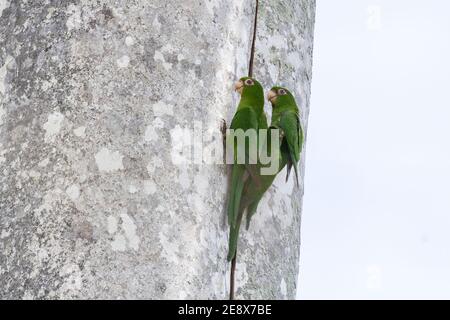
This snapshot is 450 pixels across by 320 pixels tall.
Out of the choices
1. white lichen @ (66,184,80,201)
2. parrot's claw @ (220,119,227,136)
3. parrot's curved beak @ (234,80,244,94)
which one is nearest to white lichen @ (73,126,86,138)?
white lichen @ (66,184,80,201)

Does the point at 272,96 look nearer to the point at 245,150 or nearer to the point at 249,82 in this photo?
the point at 249,82

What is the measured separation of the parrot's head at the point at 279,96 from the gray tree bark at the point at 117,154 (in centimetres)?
27

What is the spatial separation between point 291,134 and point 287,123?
0.15 ft

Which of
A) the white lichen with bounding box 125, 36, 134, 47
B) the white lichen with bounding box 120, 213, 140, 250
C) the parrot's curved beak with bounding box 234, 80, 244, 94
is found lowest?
the white lichen with bounding box 120, 213, 140, 250

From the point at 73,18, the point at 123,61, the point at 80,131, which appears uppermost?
the point at 73,18

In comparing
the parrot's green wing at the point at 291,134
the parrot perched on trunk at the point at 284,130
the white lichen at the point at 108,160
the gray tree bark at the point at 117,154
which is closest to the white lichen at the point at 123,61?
the gray tree bark at the point at 117,154

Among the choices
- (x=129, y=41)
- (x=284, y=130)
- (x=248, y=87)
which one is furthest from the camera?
(x=284, y=130)

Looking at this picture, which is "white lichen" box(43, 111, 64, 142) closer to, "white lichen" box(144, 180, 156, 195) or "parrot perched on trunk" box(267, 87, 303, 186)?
"white lichen" box(144, 180, 156, 195)

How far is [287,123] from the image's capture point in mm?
3443

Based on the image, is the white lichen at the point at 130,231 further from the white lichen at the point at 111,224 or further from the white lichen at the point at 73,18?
the white lichen at the point at 73,18

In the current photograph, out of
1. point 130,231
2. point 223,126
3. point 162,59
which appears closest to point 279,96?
point 223,126

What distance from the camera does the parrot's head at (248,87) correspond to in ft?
10.1

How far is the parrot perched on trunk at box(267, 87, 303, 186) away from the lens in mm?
3338

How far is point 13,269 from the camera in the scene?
2.59m
